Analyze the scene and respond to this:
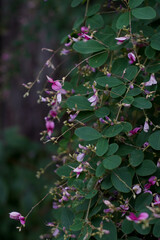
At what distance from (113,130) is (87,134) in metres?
0.07

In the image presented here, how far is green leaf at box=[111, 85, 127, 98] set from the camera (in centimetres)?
95

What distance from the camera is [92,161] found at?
95 centimetres

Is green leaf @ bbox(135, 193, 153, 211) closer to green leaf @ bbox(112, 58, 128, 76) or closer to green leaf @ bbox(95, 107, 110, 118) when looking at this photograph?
green leaf @ bbox(95, 107, 110, 118)

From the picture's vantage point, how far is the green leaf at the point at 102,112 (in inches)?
37.2

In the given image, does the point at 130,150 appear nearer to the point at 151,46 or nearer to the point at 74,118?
the point at 74,118

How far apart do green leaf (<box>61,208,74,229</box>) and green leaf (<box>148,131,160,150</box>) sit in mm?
336

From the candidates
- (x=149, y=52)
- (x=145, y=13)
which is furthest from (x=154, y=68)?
(x=145, y=13)

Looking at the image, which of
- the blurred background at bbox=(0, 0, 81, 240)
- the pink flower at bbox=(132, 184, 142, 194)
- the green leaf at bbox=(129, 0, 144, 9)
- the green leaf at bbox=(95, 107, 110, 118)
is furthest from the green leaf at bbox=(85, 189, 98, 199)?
the blurred background at bbox=(0, 0, 81, 240)

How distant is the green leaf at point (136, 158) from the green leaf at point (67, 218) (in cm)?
26

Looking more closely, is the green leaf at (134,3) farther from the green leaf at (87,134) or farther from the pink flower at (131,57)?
the green leaf at (87,134)

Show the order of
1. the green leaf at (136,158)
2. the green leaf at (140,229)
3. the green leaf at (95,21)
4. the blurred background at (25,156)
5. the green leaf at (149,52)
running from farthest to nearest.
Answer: the blurred background at (25,156)
the green leaf at (95,21)
the green leaf at (149,52)
the green leaf at (136,158)
the green leaf at (140,229)

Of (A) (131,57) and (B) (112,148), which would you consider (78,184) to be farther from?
(A) (131,57)

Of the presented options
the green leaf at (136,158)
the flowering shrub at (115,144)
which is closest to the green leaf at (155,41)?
the flowering shrub at (115,144)

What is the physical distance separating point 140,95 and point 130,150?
0.56 feet
